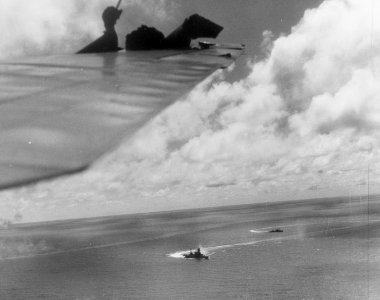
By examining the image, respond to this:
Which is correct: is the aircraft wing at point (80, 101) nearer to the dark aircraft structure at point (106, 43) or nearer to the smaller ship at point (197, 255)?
the dark aircraft structure at point (106, 43)

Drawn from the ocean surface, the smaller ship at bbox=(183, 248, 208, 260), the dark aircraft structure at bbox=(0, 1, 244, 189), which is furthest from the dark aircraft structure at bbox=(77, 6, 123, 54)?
the smaller ship at bbox=(183, 248, 208, 260)

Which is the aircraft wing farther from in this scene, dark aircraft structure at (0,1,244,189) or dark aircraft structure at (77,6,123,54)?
dark aircraft structure at (77,6,123,54)

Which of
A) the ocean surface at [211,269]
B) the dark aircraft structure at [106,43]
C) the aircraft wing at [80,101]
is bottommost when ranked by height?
the ocean surface at [211,269]

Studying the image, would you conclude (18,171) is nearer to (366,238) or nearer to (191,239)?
(366,238)

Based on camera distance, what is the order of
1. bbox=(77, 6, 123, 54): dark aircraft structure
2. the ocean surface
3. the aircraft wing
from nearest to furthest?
1. the aircraft wing
2. bbox=(77, 6, 123, 54): dark aircraft structure
3. the ocean surface

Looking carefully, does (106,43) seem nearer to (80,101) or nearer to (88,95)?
(88,95)

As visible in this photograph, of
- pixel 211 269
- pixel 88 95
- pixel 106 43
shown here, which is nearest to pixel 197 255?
pixel 211 269

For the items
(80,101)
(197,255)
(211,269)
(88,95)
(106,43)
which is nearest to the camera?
(80,101)

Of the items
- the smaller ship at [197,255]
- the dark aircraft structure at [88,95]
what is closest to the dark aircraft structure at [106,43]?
the dark aircraft structure at [88,95]
